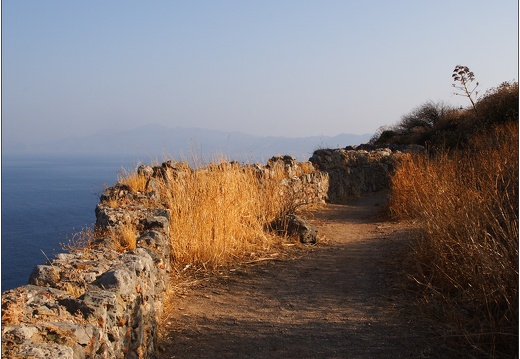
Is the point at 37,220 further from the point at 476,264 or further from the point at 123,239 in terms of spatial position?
the point at 476,264

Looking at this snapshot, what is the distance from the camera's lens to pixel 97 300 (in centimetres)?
332

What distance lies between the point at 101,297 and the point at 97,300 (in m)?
0.06

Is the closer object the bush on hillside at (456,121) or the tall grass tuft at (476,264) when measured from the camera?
the tall grass tuft at (476,264)

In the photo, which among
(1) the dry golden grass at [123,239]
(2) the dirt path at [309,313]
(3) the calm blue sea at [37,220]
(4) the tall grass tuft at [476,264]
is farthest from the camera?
(3) the calm blue sea at [37,220]

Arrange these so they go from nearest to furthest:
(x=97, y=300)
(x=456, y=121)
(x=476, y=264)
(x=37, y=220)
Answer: (x=97, y=300)
(x=476, y=264)
(x=37, y=220)
(x=456, y=121)

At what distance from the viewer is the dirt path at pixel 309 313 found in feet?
14.7

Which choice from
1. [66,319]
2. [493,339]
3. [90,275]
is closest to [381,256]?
[493,339]

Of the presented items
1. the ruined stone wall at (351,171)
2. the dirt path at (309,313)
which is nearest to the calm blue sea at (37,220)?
the dirt path at (309,313)

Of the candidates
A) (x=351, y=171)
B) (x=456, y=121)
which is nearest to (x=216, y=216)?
(x=351, y=171)

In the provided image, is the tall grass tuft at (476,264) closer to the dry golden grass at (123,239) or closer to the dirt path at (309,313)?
the dirt path at (309,313)

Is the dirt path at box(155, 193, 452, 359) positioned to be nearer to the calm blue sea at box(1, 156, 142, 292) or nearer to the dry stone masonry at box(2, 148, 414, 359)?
the dry stone masonry at box(2, 148, 414, 359)

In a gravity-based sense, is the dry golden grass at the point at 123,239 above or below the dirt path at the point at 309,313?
above

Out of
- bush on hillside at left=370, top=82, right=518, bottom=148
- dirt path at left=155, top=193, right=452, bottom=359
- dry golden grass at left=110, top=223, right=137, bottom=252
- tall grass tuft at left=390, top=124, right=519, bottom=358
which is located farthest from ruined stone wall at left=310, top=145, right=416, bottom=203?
dry golden grass at left=110, top=223, right=137, bottom=252

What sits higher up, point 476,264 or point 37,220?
point 476,264
